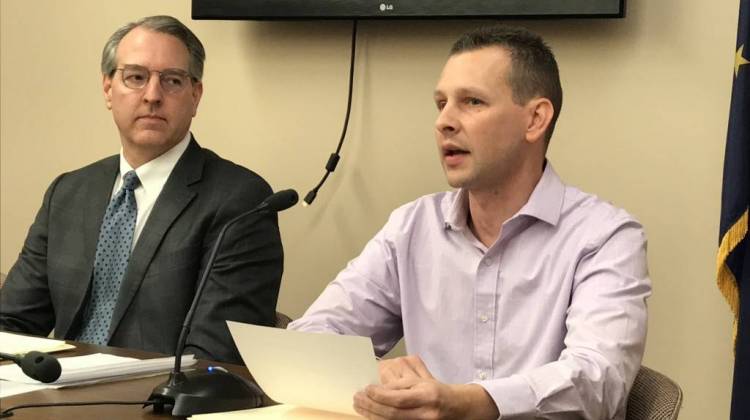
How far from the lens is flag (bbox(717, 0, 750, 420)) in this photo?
2.63m

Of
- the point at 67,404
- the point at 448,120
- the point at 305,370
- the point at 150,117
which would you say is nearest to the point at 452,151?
the point at 448,120

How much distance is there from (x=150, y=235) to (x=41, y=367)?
98cm

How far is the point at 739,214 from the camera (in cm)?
265

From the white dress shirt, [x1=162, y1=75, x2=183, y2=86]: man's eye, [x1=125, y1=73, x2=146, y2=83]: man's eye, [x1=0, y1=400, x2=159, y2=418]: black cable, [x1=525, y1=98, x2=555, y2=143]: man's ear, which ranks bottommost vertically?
[x1=0, y1=400, x2=159, y2=418]: black cable

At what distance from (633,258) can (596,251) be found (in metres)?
0.08

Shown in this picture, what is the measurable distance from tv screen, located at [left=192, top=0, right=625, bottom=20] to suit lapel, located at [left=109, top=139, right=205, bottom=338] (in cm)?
76

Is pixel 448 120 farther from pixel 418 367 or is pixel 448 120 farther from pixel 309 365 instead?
pixel 309 365

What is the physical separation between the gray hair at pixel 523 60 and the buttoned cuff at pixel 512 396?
2.35 feet

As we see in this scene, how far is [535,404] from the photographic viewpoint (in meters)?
1.86

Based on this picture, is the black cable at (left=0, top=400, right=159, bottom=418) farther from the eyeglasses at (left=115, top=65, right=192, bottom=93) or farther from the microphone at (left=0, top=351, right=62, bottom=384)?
the eyeglasses at (left=115, top=65, right=192, bottom=93)

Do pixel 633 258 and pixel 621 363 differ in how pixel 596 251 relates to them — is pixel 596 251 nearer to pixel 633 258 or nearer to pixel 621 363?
pixel 633 258

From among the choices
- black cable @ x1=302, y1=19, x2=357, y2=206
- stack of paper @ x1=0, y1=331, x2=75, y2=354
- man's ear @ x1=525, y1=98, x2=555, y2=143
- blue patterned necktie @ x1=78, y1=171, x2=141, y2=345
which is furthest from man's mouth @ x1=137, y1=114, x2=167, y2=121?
man's ear @ x1=525, y1=98, x2=555, y2=143

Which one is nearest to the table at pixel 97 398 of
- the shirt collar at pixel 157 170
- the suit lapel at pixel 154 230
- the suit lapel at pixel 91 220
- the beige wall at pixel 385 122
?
the suit lapel at pixel 154 230

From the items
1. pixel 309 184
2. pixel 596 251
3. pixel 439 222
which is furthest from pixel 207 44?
pixel 596 251
